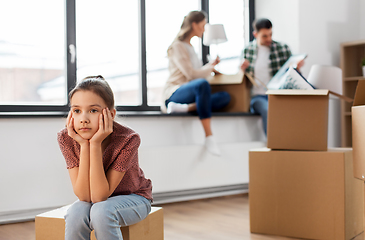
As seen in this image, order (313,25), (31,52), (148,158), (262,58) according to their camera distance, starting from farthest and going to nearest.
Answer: (313,25) < (262,58) < (31,52) < (148,158)

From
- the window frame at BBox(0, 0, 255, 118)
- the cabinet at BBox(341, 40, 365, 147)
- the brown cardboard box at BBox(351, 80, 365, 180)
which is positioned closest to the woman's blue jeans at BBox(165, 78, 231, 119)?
the window frame at BBox(0, 0, 255, 118)

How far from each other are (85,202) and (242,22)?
286cm

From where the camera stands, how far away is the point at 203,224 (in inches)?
78.5

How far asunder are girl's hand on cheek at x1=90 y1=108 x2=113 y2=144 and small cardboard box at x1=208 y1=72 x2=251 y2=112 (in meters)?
1.84

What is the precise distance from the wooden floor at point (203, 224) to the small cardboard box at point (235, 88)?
2.70ft

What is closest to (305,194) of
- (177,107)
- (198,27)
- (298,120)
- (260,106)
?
(298,120)

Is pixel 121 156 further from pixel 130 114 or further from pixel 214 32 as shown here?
pixel 214 32

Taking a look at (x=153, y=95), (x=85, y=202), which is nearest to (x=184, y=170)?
(x=153, y=95)

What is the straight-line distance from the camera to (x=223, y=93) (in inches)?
119

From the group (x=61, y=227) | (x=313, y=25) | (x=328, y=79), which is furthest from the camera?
(x=313, y=25)

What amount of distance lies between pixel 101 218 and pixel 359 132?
1026 millimetres

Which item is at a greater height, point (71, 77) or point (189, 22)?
point (189, 22)

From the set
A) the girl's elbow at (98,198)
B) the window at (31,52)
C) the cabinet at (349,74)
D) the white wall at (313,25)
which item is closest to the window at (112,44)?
the window at (31,52)

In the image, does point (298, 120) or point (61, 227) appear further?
point (298, 120)
